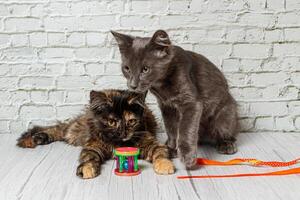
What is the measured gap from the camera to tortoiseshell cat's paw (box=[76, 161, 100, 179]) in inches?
80.9

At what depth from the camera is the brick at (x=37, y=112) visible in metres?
2.92

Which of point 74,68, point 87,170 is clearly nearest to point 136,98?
point 87,170

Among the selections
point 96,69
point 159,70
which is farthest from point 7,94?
point 159,70

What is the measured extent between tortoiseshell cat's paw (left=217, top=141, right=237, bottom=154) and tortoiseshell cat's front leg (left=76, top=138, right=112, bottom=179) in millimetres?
617

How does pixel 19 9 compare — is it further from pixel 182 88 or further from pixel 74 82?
pixel 182 88

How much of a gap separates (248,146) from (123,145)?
0.76 metres

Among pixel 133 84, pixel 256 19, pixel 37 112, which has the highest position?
pixel 256 19

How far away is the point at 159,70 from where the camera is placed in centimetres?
211

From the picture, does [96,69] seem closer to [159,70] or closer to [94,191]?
[159,70]

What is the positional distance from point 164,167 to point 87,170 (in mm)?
364

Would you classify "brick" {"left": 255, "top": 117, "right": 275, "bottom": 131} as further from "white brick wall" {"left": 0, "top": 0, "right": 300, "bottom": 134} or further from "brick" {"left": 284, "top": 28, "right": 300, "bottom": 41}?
"brick" {"left": 284, "top": 28, "right": 300, "bottom": 41}

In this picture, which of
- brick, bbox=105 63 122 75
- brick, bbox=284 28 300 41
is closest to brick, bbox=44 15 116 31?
brick, bbox=105 63 122 75

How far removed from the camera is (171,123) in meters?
2.43

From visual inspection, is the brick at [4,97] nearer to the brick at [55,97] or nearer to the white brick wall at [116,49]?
the white brick wall at [116,49]
